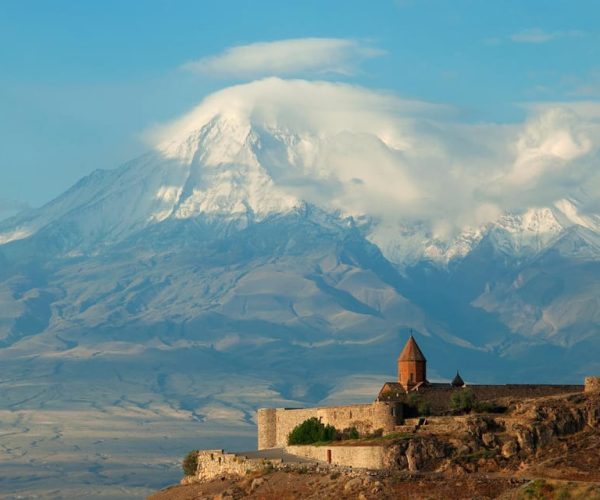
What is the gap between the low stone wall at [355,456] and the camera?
66.3 meters

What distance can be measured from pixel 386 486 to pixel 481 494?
12.0ft

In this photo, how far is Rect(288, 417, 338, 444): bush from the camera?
76.8 metres

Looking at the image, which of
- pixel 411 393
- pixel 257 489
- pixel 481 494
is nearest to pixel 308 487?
pixel 257 489

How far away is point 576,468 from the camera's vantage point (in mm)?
A: 64438

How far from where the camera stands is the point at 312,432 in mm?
77688

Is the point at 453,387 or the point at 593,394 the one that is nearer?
the point at 593,394

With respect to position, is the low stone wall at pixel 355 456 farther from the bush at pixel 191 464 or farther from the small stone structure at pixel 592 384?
the small stone structure at pixel 592 384

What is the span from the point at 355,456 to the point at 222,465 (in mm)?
9093

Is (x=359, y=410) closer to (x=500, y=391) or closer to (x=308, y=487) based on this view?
(x=500, y=391)

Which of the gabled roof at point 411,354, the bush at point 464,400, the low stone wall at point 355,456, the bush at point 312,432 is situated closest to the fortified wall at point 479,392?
the bush at point 464,400

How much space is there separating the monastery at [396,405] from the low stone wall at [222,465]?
5347 mm

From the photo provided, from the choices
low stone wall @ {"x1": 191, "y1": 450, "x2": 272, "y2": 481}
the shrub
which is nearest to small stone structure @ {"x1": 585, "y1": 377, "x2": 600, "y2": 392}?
the shrub

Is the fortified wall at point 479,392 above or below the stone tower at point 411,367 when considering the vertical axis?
below

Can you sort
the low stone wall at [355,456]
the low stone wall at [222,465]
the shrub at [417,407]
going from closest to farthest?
1. the low stone wall at [355,456]
2. the low stone wall at [222,465]
3. the shrub at [417,407]
